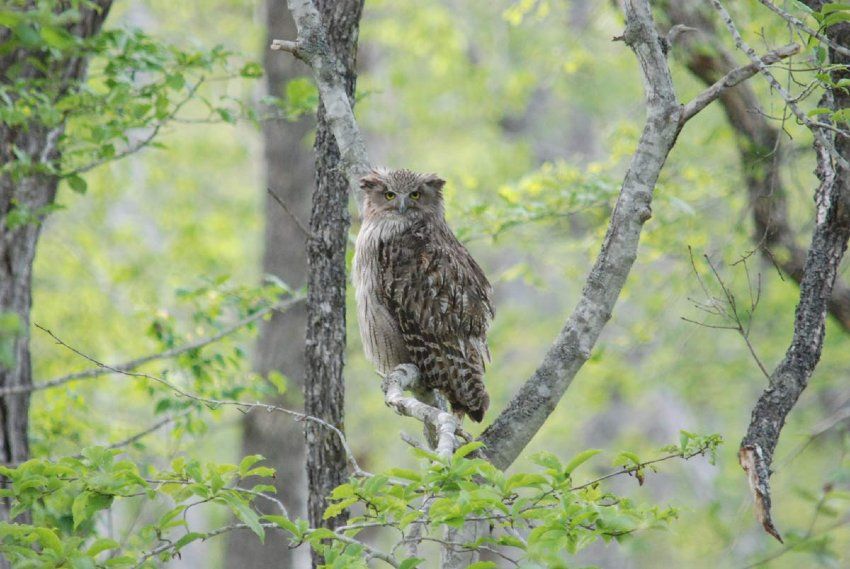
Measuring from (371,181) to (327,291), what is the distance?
739 mm

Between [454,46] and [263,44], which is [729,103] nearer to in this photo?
[263,44]

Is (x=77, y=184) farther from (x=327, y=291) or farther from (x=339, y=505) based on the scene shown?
(x=339, y=505)

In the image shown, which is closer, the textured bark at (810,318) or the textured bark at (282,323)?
the textured bark at (810,318)

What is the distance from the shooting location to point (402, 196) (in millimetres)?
5543

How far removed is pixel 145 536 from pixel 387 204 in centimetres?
288

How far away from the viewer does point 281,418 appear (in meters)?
8.95

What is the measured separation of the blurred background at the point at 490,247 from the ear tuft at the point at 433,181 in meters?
0.43

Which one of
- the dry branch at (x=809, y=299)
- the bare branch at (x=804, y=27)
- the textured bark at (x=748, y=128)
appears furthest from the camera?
the textured bark at (x=748, y=128)

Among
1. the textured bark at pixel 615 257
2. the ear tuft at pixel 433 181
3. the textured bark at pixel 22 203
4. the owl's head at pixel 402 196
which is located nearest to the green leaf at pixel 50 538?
the textured bark at pixel 615 257

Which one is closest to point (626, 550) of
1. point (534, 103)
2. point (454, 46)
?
point (454, 46)

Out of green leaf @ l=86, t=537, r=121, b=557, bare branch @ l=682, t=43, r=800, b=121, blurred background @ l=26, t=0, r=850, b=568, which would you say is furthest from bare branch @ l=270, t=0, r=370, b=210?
green leaf @ l=86, t=537, r=121, b=557

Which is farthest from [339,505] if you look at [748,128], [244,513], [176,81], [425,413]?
[748,128]

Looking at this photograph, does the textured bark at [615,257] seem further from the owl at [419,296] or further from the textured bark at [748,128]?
the textured bark at [748,128]

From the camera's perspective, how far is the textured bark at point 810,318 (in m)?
3.29
